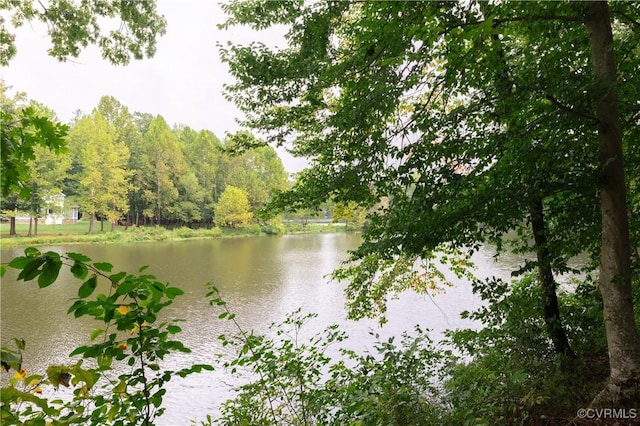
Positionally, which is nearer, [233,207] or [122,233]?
[122,233]

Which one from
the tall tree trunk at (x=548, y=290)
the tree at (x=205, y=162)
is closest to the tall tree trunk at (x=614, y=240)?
the tall tree trunk at (x=548, y=290)

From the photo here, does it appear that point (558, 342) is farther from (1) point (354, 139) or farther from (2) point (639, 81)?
(1) point (354, 139)

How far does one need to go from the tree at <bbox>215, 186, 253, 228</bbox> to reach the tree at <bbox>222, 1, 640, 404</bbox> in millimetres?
33200

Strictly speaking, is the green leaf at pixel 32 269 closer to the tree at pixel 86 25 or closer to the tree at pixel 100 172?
the tree at pixel 86 25

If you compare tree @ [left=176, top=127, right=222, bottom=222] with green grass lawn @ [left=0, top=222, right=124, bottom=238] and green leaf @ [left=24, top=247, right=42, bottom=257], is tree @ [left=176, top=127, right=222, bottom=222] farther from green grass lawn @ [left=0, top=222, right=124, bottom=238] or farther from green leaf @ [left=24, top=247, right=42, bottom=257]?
green leaf @ [left=24, top=247, right=42, bottom=257]

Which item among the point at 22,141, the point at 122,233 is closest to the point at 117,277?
the point at 22,141

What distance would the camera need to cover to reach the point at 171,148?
36406mm

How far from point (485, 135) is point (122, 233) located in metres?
31.9

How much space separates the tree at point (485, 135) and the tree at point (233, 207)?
1307 inches

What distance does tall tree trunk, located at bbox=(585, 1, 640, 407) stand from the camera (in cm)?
270

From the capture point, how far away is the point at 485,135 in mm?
3279

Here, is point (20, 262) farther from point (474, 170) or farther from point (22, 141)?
point (474, 170)

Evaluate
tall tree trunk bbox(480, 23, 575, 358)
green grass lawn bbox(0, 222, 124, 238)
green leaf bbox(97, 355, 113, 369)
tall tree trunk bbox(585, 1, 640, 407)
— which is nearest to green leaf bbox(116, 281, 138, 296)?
green leaf bbox(97, 355, 113, 369)

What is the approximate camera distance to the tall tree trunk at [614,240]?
2.70 metres
